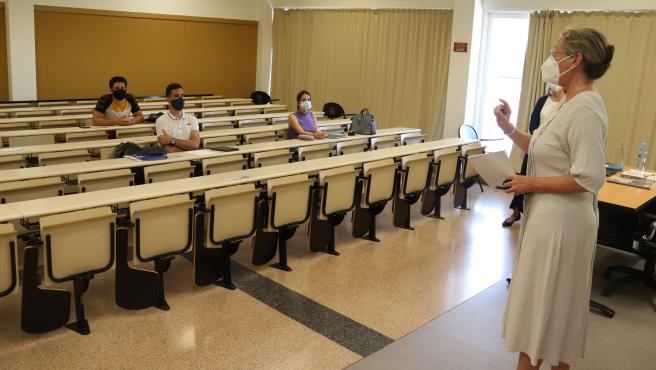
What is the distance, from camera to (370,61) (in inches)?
452

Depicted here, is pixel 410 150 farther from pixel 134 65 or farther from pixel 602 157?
pixel 134 65

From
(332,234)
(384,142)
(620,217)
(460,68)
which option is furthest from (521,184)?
(460,68)

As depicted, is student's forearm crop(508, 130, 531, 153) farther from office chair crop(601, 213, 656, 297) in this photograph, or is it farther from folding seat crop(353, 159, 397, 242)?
folding seat crop(353, 159, 397, 242)

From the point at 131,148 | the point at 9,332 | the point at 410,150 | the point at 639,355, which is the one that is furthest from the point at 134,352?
the point at 410,150

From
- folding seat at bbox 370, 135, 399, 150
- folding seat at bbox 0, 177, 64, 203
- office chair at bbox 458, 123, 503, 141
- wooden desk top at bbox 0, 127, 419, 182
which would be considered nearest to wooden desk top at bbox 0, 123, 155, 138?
wooden desk top at bbox 0, 127, 419, 182

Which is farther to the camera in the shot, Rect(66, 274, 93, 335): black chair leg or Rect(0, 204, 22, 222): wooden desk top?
Rect(66, 274, 93, 335): black chair leg

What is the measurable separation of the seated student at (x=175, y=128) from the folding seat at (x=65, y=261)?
2417mm

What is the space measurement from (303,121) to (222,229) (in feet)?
10.8

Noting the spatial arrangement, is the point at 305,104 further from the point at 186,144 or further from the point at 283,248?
the point at 283,248

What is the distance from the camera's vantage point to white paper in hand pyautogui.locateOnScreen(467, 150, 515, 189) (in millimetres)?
2727

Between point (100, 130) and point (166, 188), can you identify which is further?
point (100, 130)

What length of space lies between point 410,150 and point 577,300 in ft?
13.8

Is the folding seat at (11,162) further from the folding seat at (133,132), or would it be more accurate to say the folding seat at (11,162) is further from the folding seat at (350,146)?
the folding seat at (350,146)

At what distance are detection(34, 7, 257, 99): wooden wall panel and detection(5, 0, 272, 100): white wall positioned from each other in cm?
13
